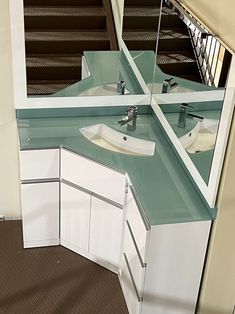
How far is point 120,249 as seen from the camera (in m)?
3.15

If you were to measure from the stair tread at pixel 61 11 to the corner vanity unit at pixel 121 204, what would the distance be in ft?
2.13

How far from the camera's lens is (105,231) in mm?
3158

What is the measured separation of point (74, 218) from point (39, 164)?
0.43 meters

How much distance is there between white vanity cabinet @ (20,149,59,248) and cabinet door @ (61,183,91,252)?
0.05 m

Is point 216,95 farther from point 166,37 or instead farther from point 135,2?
point 135,2

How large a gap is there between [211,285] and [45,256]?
1152 mm

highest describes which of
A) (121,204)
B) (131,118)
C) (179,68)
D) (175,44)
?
(175,44)

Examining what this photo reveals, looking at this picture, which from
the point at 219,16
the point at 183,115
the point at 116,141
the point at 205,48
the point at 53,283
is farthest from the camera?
the point at 116,141

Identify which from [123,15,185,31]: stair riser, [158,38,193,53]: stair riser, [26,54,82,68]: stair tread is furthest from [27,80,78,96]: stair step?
[158,38,193,53]: stair riser

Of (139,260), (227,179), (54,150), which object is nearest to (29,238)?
(54,150)

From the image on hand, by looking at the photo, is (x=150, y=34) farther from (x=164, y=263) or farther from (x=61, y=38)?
(x=164, y=263)

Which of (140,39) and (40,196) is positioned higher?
(140,39)

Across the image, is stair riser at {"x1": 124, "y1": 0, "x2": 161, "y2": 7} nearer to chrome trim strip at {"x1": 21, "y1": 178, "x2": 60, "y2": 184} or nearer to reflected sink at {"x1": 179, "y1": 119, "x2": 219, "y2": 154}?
reflected sink at {"x1": 179, "y1": 119, "x2": 219, "y2": 154}

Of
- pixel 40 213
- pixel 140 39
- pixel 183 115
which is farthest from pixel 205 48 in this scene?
pixel 40 213
